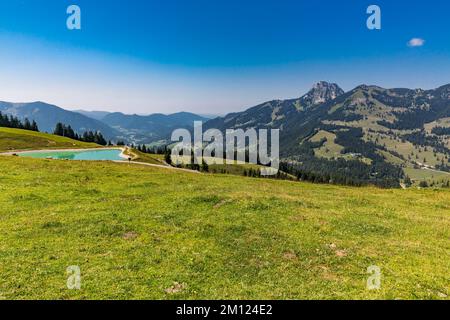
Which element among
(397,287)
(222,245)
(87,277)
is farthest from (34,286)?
(397,287)

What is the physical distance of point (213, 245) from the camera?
18797mm

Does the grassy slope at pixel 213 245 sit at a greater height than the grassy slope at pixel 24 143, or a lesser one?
lesser

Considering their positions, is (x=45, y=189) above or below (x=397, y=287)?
above

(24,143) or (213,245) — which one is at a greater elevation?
(24,143)

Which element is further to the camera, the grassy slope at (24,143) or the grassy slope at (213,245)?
the grassy slope at (24,143)

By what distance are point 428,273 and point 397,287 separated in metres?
3.02

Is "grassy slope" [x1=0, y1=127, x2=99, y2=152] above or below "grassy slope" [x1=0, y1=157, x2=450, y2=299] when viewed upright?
above

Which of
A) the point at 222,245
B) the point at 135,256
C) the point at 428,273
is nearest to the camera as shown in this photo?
the point at 428,273

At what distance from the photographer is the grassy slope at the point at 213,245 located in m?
13.7

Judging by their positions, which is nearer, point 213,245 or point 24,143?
point 213,245

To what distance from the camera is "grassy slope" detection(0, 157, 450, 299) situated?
13.7 metres

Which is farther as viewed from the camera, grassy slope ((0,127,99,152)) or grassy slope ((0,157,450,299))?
grassy slope ((0,127,99,152))

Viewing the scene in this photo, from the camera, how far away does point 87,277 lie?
46.4 ft
